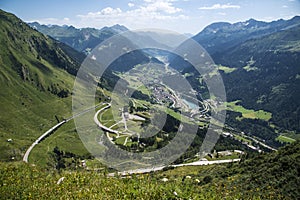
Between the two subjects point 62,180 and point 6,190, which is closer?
point 6,190

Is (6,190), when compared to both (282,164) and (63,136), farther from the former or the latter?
(63,136)

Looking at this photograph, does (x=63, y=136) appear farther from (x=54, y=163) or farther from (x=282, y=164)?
(x=282, y=164)

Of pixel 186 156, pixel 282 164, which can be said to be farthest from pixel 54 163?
pixel 282 164

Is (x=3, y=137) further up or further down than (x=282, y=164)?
further down

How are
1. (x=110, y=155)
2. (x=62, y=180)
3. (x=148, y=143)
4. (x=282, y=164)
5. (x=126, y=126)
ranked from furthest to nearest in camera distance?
(x=126, y=126), (x=148, y=143), (x=110, y=155), (x=282, y=164), (x=62, y=180)

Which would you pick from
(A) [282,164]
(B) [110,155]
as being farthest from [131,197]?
(B) [110,155]

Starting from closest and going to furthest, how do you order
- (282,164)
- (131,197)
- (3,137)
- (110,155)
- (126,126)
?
(131,197)
(282,164)
(110,155)
(3,137)
(126,126)

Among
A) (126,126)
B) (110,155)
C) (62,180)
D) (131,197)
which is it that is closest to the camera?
(131,197)

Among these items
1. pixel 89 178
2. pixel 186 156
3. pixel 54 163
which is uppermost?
pixel 89 178

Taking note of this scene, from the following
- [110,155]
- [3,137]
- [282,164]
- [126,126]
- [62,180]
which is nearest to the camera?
[62,180]
